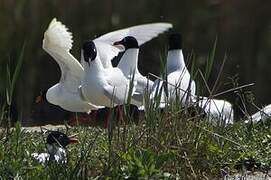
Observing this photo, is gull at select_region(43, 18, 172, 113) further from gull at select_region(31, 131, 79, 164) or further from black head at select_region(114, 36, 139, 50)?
gull at select_region(31, 131, 79, 164)

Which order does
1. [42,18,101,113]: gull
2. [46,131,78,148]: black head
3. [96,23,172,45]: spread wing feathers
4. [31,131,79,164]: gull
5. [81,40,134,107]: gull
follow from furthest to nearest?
[96,23,172,45]: spread wing feathers
[42,18,101,113]: gull
[81,40,134,107]: gull
[46,131,78,148]: black head
[31,131,79,164]: gull

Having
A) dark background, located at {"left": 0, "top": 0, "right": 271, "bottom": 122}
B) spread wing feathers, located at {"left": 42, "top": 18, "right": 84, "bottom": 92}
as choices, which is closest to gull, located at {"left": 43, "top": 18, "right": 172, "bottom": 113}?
spread wing feathers, located at {"left": 42, "top": 18, "right": 84, "bottom": 92}

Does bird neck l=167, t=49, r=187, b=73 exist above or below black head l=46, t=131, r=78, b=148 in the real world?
above

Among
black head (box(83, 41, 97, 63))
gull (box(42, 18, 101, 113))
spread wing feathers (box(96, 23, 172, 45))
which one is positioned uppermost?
spread wing feathers (box(96, 23, 172, 45))

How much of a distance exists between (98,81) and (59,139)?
2.37 m

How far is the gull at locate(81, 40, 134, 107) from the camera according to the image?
7.34 meters

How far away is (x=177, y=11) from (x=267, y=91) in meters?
4.28

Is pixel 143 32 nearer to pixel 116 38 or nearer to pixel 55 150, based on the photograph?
pixel 116 38

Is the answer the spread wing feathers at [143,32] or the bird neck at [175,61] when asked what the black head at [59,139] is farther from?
the spread wing feathers at [143,32]

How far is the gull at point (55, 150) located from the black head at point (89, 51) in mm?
2404

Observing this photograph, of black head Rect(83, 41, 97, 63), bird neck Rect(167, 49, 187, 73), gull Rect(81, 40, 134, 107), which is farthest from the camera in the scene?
bird neck Rect(167, 49, 187, 73)

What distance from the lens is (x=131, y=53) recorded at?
8.34 meters

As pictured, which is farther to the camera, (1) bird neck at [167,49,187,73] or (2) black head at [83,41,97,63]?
(1) bird neck at [167,49,187,73]

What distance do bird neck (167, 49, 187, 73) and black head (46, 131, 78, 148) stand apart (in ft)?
9.54
